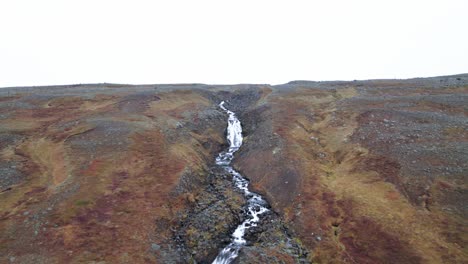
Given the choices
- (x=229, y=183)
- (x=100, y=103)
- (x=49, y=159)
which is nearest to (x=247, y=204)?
(x=229, y=183)

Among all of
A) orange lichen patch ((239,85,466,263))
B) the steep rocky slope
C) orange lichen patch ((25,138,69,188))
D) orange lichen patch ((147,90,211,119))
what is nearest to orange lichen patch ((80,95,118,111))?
the steep rocky slope

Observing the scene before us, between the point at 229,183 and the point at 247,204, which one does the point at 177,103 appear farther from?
the point at 247,204

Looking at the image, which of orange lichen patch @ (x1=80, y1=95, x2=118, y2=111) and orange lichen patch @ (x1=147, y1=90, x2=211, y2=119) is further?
orange lichen patch @ (x1=147, y1=90, x2=211, y2=119)

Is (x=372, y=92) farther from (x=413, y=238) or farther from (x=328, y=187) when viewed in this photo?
(x=413, y=238)

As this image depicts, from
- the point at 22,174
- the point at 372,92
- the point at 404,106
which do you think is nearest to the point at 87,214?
the point at 22,174

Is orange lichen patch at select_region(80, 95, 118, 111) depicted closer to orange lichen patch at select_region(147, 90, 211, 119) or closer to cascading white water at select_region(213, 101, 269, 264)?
orange lichen patch at select_region(147, 90, 211, 119)
